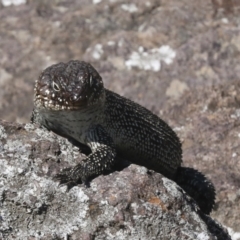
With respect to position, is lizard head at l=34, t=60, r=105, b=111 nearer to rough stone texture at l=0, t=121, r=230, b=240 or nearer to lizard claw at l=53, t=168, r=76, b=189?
rough stone texture at l=0, t=121, r=230, b=240

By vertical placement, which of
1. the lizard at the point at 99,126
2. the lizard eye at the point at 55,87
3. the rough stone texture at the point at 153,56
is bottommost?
the rough stone texture at the point at 153,56

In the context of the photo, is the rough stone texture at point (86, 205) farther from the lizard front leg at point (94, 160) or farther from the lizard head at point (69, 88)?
the lizard head at point (69, 88)

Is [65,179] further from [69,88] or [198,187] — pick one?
[198,187]

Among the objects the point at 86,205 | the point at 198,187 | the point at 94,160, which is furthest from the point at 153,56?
the point at 86,205

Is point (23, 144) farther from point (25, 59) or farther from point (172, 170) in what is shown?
point (25, 59)

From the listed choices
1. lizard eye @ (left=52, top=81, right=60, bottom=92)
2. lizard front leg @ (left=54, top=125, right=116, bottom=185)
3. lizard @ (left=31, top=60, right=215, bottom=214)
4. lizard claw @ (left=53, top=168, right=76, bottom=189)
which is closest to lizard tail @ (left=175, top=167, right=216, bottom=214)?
lizard @ (left=31, top=60, right=215, bottom=214)

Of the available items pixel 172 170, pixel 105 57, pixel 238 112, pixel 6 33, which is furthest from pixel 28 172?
pixel 6 33

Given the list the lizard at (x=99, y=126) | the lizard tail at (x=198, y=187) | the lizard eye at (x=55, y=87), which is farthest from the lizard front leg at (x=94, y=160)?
the lizard tail at (x=198, y=187)
